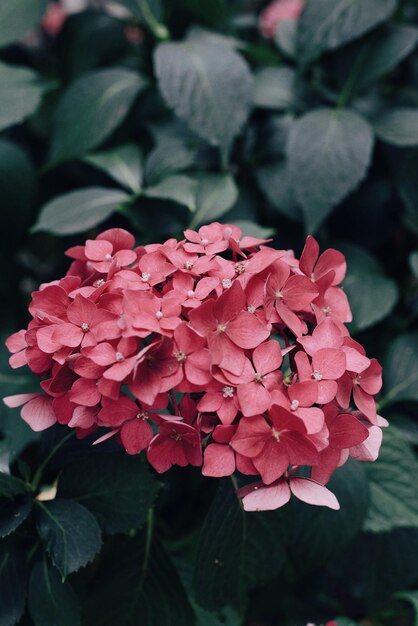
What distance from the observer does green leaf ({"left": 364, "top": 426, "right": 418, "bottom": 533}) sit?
86 centimetres

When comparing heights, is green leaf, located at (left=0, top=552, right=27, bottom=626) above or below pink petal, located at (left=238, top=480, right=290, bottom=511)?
below

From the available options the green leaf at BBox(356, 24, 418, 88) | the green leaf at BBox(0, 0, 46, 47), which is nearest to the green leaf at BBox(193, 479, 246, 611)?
the green leaf at BBox(356, 24, 418, 88)

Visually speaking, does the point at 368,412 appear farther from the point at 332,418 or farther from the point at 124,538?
the point at 124,538

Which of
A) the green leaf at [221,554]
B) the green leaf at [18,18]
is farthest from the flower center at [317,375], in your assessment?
the green leaf at [18,18]

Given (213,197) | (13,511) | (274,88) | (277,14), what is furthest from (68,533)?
(277,14)

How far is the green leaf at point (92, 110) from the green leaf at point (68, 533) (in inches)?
22.5

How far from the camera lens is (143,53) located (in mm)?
A: 1151

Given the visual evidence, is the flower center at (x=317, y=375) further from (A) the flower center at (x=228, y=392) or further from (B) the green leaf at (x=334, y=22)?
(B) the green leaf at (x=334, y=22)

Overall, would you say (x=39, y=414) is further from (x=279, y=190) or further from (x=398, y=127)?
(x=398, y=127)

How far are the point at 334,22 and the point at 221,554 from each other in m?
0.75

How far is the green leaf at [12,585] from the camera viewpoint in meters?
0.63

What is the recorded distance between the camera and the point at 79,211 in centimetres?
90

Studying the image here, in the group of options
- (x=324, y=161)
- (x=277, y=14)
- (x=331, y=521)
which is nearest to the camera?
(x=331, y=521)

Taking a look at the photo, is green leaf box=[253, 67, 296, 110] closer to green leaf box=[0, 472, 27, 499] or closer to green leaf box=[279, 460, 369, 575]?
green leaf box=[279, 460, 369, 575]
